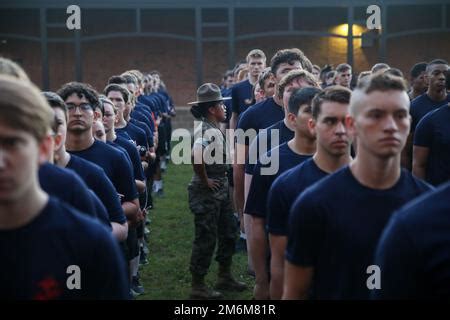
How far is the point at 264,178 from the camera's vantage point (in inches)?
215

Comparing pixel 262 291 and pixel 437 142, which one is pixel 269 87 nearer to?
pixel 437 142

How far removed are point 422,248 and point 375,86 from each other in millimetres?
1216

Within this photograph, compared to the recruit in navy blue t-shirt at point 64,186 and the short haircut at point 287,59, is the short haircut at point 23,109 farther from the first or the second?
the short haircut at point 287,59

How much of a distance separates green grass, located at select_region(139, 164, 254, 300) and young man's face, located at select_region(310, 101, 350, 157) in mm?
3456

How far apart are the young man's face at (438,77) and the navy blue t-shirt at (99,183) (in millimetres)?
4848

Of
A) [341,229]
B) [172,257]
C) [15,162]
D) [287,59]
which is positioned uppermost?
[287,59]

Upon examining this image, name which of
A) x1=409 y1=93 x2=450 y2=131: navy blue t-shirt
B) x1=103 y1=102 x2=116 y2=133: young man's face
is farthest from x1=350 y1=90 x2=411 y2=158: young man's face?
x1=409 y1=93 x2=450 y2=131: navy blue t-shirt

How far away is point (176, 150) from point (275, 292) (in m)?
17.7

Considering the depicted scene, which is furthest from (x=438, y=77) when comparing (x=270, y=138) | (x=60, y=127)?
(x=60, y=127)

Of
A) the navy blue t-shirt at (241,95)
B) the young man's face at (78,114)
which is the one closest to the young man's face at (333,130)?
the young man's face at (78,114)

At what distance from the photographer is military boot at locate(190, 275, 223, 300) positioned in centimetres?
771

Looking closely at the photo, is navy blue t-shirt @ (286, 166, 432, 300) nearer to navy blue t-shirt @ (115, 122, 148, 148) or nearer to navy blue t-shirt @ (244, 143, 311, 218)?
navy blue t-shirt @ (244, 143, 311, 218)

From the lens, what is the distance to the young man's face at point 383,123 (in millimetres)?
3691

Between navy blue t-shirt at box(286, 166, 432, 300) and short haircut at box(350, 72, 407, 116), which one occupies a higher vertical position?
short haircut at box(350, 72, 407, 116)
